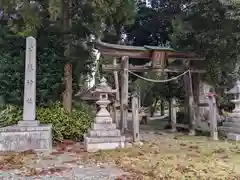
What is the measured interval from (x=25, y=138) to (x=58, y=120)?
1.46m

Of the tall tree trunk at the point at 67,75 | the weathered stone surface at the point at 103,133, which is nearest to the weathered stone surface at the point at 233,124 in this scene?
the weathered stone surface at the point at 103,133

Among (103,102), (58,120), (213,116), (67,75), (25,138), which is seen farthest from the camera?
(213,116)

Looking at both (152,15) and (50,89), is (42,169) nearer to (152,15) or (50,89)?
(50,89)

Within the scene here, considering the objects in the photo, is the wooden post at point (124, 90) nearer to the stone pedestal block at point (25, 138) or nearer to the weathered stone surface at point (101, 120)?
the weathered stone surface at point (101, 120)

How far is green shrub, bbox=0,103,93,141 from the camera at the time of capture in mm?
7617

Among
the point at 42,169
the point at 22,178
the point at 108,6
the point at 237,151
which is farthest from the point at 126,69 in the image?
the point at 22,178

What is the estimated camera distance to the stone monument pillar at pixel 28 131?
20.6 feet

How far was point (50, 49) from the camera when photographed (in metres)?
8.08

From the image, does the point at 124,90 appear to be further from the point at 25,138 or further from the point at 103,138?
the point at 25,138

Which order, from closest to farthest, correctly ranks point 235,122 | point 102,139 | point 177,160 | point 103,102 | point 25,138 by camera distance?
point 177,160, point 25,138, point 102,139, point 103,102, point 235,122

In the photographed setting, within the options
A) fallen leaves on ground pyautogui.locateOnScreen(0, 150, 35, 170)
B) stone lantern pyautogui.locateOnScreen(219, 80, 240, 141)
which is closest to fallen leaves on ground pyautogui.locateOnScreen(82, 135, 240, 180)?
fallen leaves on ground pyautogui.locateOnScreen(0, 150, 35, 170)

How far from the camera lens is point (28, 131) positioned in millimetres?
6383

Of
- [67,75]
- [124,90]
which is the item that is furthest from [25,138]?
[124,90]

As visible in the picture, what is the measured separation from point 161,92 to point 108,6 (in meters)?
5.51
